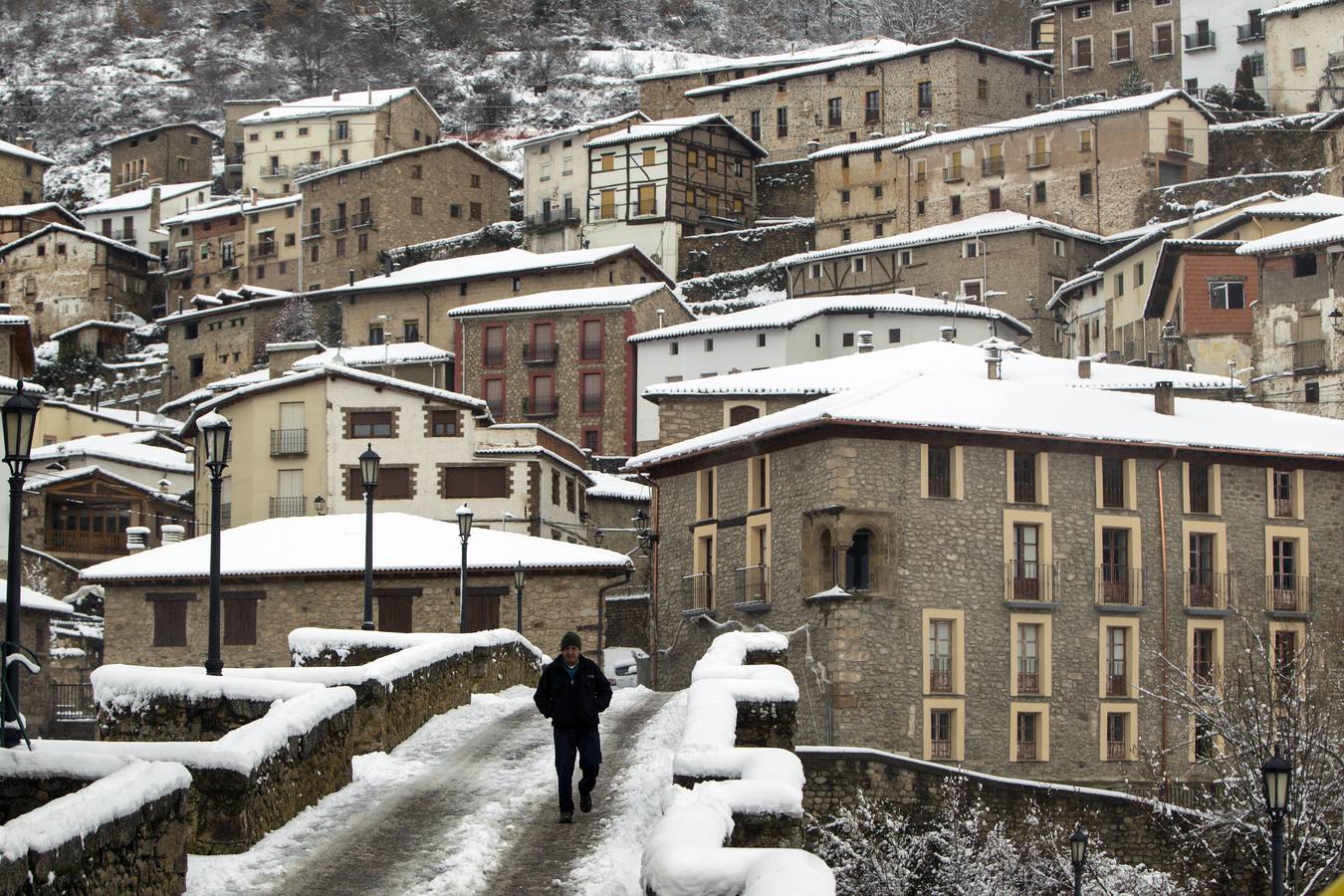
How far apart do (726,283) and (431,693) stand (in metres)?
67.0

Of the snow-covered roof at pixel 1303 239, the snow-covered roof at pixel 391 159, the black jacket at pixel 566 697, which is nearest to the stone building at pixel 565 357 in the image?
the snow-covered roof at pixel 391 159

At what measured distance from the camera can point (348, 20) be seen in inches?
5719

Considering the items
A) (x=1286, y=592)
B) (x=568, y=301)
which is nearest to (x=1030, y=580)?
(x=1286, y=592)

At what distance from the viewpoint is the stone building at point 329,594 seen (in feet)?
152

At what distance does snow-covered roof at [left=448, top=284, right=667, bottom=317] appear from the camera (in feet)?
253

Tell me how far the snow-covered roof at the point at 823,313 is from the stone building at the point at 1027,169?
1166 cm

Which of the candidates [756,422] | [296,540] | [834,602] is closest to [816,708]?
[834,602]

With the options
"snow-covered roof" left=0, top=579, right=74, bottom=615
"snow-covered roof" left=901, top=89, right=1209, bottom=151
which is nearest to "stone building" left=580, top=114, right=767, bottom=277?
"snow-covered roof" left=901, top=89, right=1209, bottom=151

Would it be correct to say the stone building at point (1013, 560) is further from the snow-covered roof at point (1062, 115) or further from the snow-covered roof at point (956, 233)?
the snow-covered roof at point (1062, 115)

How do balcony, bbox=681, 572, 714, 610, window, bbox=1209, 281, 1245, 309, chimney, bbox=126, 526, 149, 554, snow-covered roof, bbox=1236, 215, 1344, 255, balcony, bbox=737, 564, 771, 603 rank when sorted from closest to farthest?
balcony, bbox=737, 564, 771, 603, balcony, bbox=681, 572, 714, 610, chimney, bbox=126, 526, 149, 554, snow-covered roof, bbox=1236, 215, 1344, 255, window, bbox=1209, 281, 1245, 309

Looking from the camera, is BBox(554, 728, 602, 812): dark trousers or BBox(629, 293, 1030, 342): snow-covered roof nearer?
BBox(554, 728, 602, 812): dark trousers

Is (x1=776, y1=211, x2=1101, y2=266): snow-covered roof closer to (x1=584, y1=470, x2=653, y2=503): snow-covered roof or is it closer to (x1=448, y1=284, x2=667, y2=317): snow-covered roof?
(x1=448, y1=284, x2=667, y2=317): snow-covered roof

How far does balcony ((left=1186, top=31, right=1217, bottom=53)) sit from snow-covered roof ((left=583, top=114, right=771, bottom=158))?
21.5 m

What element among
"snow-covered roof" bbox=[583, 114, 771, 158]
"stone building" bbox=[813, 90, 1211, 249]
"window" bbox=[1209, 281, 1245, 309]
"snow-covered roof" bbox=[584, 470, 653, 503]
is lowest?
"snow-covered roof" bbox=[584, 470, 653, 503]
